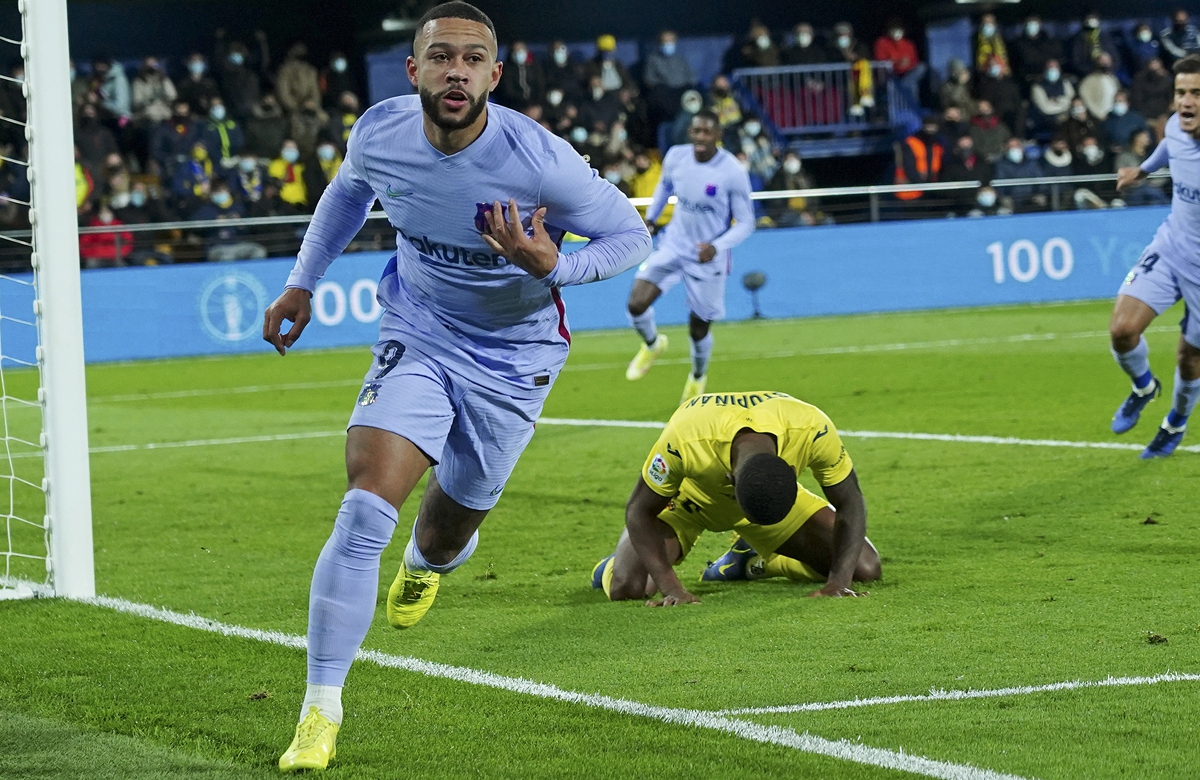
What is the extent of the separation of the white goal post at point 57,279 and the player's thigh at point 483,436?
2.08 metres

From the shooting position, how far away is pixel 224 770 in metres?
4.03

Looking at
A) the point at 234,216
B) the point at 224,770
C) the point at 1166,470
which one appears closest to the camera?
the point at 224,770

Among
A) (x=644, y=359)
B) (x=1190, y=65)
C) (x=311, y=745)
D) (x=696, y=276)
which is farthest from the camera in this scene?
(x=644, y=359)

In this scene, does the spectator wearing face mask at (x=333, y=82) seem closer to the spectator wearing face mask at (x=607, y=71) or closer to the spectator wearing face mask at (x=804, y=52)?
the spectator wearing face mask at (x=607, y=71)

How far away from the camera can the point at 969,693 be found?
455cm

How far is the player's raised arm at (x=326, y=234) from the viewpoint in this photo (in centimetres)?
477

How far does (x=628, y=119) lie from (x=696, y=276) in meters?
11.1

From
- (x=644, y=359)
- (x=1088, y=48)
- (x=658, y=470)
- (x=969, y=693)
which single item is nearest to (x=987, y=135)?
(x=1088, y=48)

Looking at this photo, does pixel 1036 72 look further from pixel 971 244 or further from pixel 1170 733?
pixel 1170 733

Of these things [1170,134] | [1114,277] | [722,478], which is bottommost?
[1114,277]

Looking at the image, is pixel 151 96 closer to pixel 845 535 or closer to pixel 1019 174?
pixel 1019 174

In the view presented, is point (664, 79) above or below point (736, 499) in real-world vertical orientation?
below

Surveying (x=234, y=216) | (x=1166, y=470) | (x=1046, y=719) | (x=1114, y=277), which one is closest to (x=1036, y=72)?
(x=1114, y=277)

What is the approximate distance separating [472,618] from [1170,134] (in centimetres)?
522
